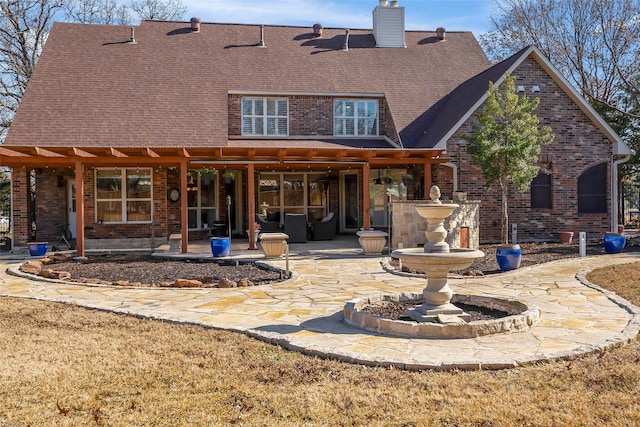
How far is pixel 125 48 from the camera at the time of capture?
63.6 ft

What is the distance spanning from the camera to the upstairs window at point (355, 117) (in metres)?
18.6

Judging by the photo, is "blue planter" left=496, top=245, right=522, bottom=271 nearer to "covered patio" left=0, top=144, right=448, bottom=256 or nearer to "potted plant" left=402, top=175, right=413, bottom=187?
"covered patio" left=0, top=144, right=448, bottom=256

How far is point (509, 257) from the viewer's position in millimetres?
10953

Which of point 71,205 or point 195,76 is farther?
point 195,76

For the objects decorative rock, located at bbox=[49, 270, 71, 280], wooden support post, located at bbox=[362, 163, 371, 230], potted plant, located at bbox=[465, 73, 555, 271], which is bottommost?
decorative rock, located at bbox=[49, 270, 71, 280]

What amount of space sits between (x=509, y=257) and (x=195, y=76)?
1270 centimetres

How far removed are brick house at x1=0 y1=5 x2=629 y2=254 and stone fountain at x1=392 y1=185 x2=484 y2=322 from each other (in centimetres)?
767

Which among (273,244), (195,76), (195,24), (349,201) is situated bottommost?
(273,244)

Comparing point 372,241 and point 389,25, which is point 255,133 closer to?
point 372,241

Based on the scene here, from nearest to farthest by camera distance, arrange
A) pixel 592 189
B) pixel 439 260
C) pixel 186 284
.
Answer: pixel 439 260 < pixel 186 284 < pixel 592 189

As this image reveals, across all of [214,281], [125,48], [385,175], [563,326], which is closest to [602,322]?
[563,326]

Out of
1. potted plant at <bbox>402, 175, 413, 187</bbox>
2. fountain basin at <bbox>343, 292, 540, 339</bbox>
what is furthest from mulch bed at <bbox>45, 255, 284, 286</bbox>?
potted plant at <bbox>402, 175, 413, 187</bbox>

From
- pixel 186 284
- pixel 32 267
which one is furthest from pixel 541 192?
pixel 32 267

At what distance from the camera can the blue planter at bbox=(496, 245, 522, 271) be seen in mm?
10953
